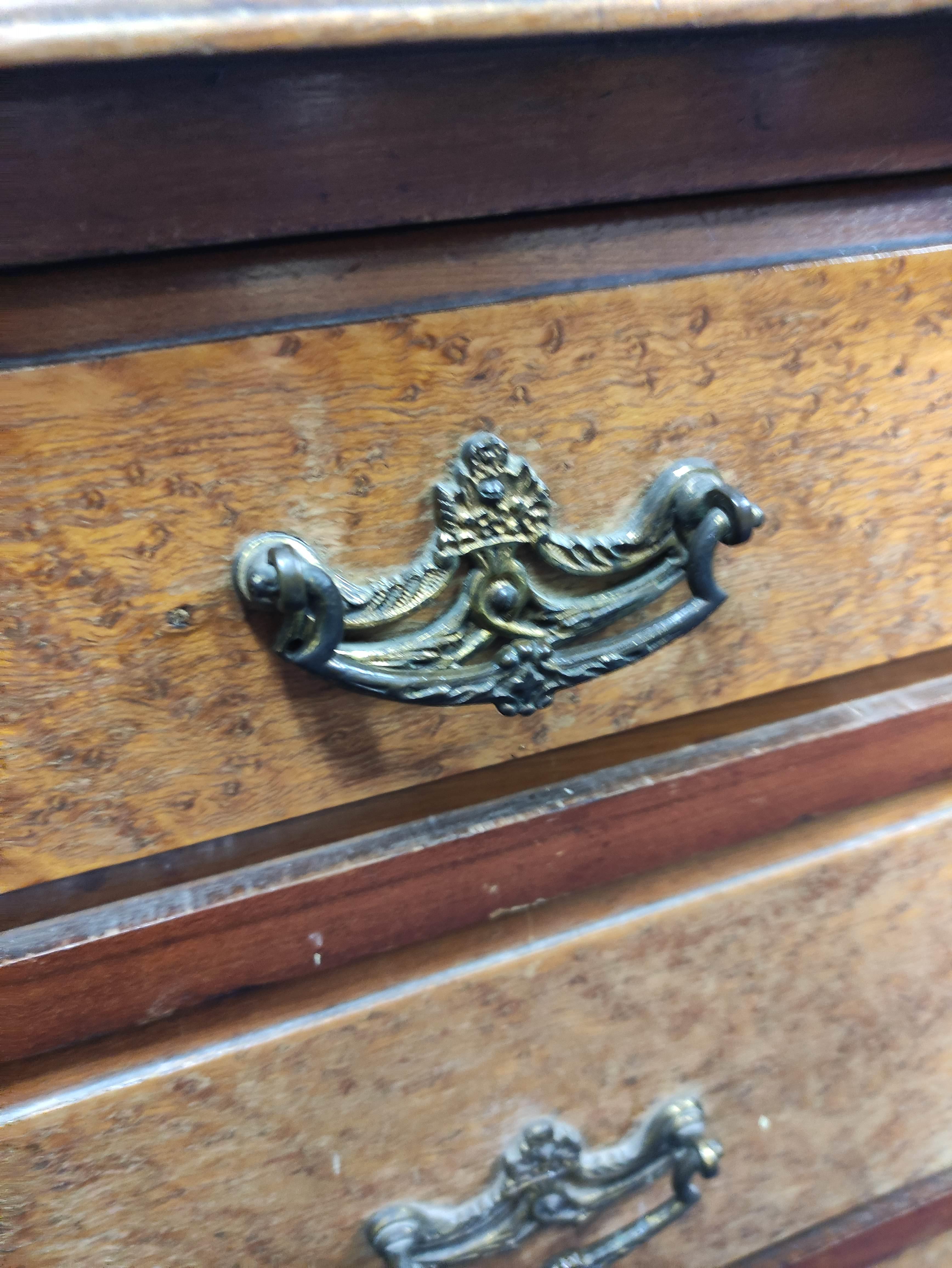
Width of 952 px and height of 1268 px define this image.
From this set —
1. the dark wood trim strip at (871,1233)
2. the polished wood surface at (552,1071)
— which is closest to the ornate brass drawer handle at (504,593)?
the polished wood surface at (552,1071)

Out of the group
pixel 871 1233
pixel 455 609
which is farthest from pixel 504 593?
pixel 871 1233

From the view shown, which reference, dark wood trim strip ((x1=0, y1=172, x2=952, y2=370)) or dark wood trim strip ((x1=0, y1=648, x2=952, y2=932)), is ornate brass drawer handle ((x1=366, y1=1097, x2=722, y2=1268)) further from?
dark wood trim strip ((x1=0, y1=172, x2=952, y2=370))

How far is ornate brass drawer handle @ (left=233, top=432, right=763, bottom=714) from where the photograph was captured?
242 millimetres

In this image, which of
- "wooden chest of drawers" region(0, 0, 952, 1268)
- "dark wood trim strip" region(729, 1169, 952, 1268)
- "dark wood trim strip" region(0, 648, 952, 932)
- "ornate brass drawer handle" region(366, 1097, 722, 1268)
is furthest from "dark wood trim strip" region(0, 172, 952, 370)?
"dark wood trim strip" region(729, 1169, 952, 1268)

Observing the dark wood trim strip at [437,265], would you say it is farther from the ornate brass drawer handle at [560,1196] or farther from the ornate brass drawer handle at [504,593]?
the ornate brass drawer handle at [560,1196]

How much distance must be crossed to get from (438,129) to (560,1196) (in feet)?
1.14

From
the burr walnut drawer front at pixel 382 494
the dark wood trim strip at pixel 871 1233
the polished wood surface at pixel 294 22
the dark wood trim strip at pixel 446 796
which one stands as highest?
the polished wood surface at pixel 294 22

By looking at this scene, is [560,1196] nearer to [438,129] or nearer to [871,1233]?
[871,1233]

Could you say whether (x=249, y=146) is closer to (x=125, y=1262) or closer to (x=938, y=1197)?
(x=125, y=1262)

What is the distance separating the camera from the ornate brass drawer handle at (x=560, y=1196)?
0.32 meters

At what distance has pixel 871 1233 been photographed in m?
0.41

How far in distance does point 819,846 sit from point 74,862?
261 millimetres

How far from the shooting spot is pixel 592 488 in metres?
0.27

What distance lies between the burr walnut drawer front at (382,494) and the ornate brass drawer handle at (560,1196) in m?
0.15
